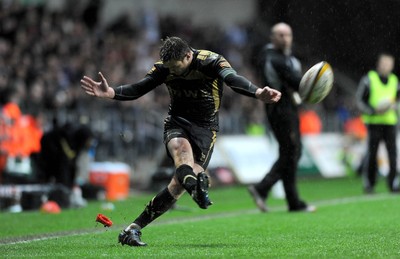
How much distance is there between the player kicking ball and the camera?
29.7 ft

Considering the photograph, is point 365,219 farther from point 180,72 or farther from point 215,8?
point 215,8

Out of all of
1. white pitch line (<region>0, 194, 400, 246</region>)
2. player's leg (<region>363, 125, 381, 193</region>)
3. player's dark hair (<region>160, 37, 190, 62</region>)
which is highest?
player's dark hair (<region>160, 37, 190, 62</region>)

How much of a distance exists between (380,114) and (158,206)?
9.42m

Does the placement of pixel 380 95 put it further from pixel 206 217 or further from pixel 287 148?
pixel 206 217

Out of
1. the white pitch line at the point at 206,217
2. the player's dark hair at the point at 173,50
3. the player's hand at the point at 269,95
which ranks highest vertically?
the player's dark hair at the point at 173,50

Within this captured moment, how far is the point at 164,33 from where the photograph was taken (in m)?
28.6

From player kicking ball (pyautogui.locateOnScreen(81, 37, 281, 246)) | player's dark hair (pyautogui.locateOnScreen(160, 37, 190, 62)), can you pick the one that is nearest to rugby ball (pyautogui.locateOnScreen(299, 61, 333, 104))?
player kicking ball (pyautogui.locateOnScreen(81, 37, 281, 246))

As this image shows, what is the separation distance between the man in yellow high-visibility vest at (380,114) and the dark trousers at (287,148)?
4.36m

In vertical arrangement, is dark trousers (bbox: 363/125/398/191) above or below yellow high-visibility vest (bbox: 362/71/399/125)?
below

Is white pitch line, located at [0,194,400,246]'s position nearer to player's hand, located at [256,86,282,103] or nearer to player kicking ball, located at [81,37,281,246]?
player kicking ball, located at [81,37,281,246]

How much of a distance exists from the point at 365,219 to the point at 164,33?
17.2 meters

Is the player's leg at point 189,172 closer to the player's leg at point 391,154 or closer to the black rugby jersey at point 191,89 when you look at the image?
the black rugby jersey at point 191,89

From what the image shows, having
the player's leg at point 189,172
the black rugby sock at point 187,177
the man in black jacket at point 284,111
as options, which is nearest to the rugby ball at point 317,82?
the player's leg at point 189,172

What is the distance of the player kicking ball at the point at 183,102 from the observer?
9047 millimetres
